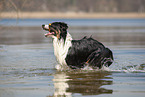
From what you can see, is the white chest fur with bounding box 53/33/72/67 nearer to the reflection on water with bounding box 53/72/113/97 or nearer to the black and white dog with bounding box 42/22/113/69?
the black and white dog with bounding box 42/22/113/69

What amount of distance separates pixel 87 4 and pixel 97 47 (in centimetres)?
9109


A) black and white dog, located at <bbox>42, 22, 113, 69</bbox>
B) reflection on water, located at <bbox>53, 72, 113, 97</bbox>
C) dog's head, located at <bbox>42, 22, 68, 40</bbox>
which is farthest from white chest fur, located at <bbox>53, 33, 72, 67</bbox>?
reflection on water, located at <bbox>53, 72, 113, 97</bbox>

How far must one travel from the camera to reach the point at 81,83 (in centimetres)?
729

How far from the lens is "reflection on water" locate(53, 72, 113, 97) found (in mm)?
6488

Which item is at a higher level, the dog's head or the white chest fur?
the dog's head

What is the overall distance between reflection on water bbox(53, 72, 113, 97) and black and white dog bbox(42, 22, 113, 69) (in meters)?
0.30

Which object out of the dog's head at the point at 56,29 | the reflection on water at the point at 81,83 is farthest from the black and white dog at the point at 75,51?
the reflection on water at the point at 81,83

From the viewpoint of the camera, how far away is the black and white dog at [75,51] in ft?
27.2

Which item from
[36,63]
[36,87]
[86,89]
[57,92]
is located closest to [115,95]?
[86,89]

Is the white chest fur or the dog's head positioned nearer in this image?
the dog's head

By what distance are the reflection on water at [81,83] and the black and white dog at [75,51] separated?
30 centimetres

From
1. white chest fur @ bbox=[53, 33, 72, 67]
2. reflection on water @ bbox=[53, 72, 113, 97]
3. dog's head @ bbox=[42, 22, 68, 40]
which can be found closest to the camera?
reflection on water @ bbox=[53, 72, 113, 97]

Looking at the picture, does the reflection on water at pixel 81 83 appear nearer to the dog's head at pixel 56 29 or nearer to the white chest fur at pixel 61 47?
the white chest fur at pixel 61 47

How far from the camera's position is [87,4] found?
324 ft
